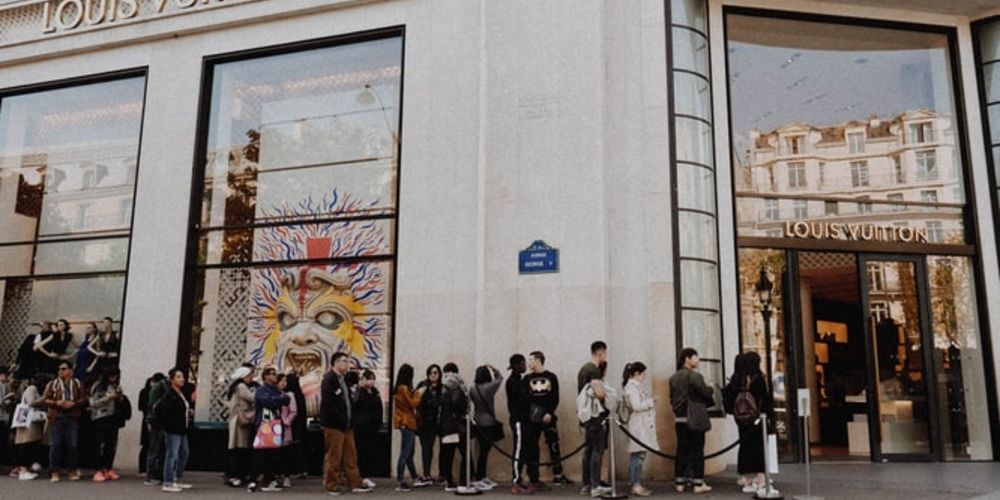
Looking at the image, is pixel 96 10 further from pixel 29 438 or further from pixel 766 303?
pixel 766 303

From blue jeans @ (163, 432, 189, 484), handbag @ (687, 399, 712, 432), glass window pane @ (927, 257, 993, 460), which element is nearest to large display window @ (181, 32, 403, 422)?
blue jeans @ (163, 432, 189, 484)

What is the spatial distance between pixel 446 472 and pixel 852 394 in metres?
7.62

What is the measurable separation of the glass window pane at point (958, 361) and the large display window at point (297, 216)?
9.25 m

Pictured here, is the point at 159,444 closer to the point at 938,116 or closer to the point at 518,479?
the point at 518,479

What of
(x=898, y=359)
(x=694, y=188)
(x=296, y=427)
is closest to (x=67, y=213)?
(x=296, y=427)

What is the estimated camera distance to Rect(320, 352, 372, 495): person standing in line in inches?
437

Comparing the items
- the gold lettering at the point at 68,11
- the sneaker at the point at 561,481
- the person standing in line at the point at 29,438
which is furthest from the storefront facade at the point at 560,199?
the person standing in line at the point at 29,438

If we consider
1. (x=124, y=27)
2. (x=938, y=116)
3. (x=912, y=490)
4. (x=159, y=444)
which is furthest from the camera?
(x=124, y=27)

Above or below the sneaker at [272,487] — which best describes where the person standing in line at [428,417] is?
above

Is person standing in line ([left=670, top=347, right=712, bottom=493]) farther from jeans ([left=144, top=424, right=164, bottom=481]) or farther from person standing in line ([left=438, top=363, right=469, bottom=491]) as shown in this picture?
jeans ([left=144, top=424, right=164, bottom=481])

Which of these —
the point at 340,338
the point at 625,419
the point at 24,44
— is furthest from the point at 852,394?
the point at 24,44

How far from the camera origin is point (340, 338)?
1380 cm

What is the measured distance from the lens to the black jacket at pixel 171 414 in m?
11.8

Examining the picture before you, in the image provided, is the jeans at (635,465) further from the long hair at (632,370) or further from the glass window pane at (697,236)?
the glass window pane at (697,236)
